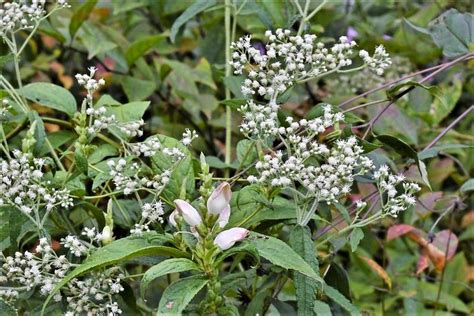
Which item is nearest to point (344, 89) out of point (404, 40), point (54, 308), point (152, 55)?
point (404, 40)

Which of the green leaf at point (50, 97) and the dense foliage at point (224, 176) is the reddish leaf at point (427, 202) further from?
the green leaf at point (50, 97)

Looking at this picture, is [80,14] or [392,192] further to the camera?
[80,14]

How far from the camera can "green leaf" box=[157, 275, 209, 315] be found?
782mm

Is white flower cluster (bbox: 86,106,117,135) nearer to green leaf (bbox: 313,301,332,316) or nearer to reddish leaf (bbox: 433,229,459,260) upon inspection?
green leaf (bbox: 313,301,332,316)

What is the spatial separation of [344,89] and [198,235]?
961 mm

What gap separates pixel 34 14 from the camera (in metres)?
1.05

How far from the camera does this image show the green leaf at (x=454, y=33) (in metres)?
1.26

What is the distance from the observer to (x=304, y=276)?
88cm

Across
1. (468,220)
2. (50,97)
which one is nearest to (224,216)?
(50,97)

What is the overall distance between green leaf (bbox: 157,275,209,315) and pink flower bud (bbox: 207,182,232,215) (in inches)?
3.1

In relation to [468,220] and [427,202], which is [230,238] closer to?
[427,202]

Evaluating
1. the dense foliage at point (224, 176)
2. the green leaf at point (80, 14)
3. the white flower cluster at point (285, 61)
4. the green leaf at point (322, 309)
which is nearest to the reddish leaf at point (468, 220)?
the dense foliage at point (224, 176)

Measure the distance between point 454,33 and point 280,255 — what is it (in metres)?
0.62

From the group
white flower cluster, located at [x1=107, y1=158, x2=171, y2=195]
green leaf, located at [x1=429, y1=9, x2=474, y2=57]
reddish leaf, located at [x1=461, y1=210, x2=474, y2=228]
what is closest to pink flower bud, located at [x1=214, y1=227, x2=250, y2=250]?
white flower cluster, located at [x1=107, y1=158, x2=171, y2=195]
